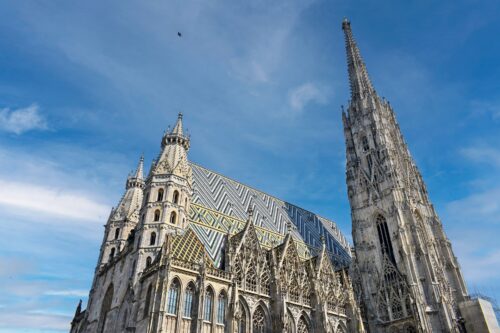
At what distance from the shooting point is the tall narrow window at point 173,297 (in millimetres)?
26173

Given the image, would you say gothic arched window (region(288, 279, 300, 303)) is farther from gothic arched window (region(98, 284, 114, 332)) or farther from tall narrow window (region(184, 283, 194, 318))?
gothic arched window (region(98, 284, 114, 332))

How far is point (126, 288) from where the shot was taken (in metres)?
30.4

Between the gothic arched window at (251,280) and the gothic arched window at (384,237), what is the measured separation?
1838 cm

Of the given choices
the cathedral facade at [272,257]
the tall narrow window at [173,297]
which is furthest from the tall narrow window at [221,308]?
the tall narrow window at [173,297]

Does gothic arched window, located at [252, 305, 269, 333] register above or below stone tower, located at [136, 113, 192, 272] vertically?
below

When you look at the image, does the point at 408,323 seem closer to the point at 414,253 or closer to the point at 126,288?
the point at 414,253

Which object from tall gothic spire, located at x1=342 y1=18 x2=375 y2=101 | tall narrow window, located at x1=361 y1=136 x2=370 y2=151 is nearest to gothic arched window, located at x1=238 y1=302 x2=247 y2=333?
tall narrow window, located at x1=361 y1=136 x2=370 y2=151

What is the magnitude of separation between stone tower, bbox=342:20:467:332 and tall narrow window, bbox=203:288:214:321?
20530mm

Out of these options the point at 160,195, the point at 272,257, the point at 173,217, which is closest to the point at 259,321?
the point at 272,257

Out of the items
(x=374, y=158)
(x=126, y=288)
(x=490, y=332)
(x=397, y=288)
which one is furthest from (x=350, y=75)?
(x=126, y=288)

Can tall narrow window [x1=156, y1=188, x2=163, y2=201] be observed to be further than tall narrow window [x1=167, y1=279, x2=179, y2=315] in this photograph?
Yes

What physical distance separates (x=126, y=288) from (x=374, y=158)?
34274 mm

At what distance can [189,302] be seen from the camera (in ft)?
89.8

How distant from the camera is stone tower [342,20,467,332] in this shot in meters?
38.4
